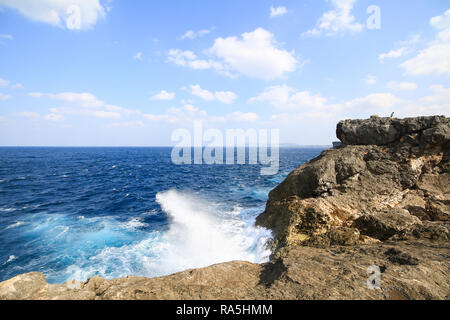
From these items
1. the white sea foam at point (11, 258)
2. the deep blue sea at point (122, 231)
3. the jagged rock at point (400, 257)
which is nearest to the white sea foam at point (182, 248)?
the deep blue sea at point (122, 231)

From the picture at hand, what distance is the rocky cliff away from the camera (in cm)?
512

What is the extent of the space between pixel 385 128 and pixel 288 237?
12.0 m

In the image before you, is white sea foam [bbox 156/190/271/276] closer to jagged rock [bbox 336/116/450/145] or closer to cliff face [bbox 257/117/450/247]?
cliff face [bbox 257/117/450/247]

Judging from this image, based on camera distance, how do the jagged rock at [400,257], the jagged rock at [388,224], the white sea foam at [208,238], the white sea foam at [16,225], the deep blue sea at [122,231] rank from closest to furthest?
1. the jagged rock at [400,257]
2. the jagged rock at [388,224]
3. the deep blue sea at [122,231]
4. the white sea foam at [208,238]
5. the white sea foam at [16,225]

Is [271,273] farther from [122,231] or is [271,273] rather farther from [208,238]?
[122,231]

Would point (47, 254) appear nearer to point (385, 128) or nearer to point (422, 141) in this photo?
point (385, 128)

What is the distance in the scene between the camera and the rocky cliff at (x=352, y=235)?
16.8ft

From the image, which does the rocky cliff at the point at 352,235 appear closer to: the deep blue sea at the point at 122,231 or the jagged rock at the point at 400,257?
the jagged rock at the point at 400,257

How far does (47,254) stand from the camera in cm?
1273

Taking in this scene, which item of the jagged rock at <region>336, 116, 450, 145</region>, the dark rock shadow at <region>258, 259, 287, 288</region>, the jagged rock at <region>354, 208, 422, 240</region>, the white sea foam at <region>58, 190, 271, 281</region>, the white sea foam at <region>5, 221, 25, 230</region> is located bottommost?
the white sea foam at <region>58, 190, 271, 281</region>

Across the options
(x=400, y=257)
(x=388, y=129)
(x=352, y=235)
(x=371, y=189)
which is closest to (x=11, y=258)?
(x=352, y=235)

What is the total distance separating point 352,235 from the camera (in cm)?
871

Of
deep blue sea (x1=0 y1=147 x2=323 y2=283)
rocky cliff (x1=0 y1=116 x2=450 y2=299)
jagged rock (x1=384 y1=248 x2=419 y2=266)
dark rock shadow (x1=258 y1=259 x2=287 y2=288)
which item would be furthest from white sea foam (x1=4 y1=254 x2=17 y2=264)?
jagged rock (x1=384 y1=248 x2=419 y2=266)
